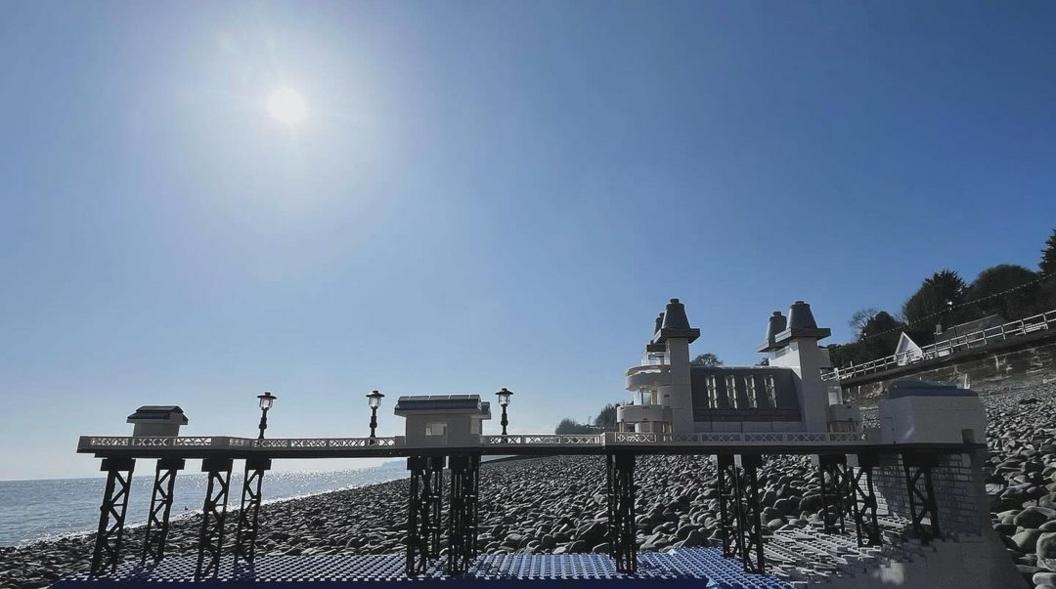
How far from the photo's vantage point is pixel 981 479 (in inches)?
734

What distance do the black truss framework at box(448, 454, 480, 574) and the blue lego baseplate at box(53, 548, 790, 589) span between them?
0.56 metres

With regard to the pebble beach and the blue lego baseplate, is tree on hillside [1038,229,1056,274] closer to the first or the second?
the pebble beach


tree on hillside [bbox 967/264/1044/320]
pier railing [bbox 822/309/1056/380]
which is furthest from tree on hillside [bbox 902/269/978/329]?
pier railing [bbox 822/309/1056/380]

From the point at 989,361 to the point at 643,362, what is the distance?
91.1ft

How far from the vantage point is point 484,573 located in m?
19.6

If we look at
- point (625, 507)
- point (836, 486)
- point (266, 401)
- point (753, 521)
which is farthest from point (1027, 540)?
point (266, 401)

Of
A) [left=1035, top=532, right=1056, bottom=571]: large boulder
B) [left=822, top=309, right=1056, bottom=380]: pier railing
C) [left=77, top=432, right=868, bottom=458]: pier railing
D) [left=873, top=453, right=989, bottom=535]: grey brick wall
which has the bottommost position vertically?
[left=1035, top=532, right=1056, bottom=571]: large boulder

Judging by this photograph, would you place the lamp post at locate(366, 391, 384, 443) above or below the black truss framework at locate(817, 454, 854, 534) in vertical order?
above

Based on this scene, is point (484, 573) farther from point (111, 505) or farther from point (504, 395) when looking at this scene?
point (111, 505)

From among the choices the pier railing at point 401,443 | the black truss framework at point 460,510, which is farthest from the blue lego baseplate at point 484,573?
the pier railing at point 401,443

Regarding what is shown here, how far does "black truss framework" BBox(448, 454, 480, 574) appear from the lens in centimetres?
1986

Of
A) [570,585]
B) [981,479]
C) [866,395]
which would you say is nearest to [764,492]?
[981,479]

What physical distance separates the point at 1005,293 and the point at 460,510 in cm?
7319

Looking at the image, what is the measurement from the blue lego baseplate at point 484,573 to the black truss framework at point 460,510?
21.9 inches
